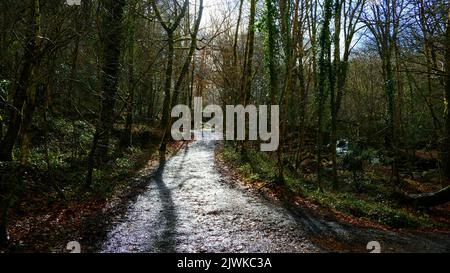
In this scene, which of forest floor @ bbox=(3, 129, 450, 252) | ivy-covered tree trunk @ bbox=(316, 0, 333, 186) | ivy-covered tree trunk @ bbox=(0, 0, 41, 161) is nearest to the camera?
forest floor @ bbox=(3, 129, 450, 252)

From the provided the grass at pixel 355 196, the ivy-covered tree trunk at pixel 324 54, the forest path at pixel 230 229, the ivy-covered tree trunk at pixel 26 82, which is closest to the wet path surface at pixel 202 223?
the forest path at pixel 230 229

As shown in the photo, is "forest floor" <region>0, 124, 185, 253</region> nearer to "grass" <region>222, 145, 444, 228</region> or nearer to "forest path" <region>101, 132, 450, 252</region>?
"forest path" <region>101, 132, 450, 252</region>

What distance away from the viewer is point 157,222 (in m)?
8.11

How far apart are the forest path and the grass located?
119 cm

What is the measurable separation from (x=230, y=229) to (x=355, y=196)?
8066 mm

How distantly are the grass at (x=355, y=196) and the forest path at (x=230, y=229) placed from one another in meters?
1.19

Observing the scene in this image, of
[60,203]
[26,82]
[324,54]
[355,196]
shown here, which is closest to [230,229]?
[60,203]

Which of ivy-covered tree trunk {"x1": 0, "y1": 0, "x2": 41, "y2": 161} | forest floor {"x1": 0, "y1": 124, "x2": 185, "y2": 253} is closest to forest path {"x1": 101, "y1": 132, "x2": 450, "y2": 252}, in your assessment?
forest floor {"x1": 0, "y1": 124, "x2": 185, "y2": 253}

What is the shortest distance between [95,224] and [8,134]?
14.7ft

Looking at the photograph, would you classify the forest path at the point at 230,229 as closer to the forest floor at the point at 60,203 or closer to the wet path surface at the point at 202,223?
the wet path surface at the point at 202,223

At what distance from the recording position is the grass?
986 centimetres

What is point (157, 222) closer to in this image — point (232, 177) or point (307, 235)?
point (307, 235)

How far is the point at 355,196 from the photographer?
557 inches

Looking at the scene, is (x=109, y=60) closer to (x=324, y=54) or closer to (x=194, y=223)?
(x=324, y=54)
